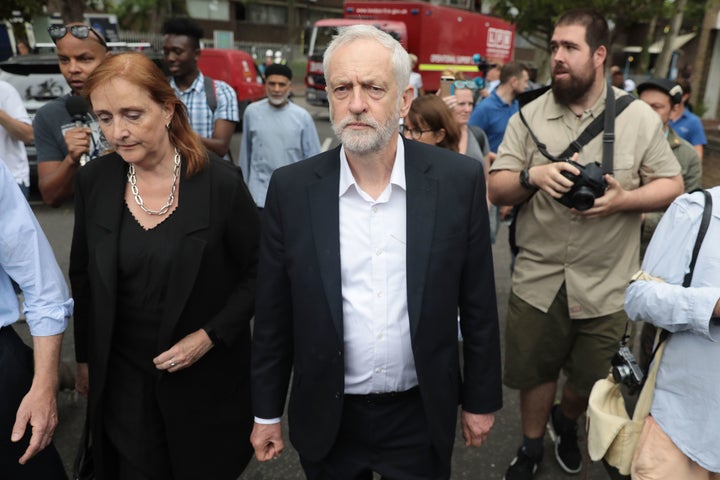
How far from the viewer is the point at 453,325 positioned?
1.90m

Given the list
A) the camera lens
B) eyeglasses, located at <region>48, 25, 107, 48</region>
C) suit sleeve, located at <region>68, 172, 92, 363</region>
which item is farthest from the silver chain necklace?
the camera lens

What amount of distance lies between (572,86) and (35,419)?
2.47 m

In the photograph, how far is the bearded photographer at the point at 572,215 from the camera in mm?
2553

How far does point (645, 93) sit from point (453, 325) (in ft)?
9.47

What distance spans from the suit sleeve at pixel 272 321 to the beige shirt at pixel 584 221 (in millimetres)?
1365

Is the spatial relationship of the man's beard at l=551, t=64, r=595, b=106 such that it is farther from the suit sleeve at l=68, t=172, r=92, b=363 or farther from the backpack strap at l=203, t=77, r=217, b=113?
the backpack strap at l=203, t=77, r=217, b=113

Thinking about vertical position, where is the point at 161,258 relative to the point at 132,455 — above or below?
above

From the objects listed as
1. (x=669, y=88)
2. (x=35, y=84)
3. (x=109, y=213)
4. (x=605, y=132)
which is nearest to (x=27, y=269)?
(x=109, y=213)

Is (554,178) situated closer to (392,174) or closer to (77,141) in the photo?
(392,174)

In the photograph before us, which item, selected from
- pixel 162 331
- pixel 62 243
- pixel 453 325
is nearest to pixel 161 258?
pixel 162 331

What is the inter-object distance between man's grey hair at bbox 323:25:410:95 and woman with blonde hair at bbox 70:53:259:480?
685 mm

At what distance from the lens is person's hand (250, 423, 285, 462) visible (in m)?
1.98

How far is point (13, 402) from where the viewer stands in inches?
73.8

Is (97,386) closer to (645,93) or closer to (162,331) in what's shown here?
(162,331)
